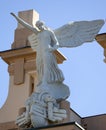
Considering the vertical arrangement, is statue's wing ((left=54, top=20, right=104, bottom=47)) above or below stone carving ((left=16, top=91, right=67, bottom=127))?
above

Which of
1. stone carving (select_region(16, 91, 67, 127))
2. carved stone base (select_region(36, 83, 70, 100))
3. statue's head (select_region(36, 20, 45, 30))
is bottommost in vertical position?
stone carving (select_region(16, 91, 67, 127))

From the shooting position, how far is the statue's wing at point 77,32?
12.4 m

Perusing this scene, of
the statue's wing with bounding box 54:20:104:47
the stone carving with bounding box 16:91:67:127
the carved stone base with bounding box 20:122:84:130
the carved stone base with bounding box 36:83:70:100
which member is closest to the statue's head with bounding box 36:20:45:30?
the statue's wing with bounding box 54:20:104:47

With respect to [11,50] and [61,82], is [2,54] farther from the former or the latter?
[61,82]

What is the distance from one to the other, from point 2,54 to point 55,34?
252 cm

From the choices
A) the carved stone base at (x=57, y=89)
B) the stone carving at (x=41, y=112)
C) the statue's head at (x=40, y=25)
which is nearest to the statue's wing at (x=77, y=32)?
the statue's head at (x=40, y=25)

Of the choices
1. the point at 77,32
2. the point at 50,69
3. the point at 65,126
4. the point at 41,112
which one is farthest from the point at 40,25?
the point at 65,126

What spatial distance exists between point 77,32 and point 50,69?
34.9 inches

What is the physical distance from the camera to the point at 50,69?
12.3 metres

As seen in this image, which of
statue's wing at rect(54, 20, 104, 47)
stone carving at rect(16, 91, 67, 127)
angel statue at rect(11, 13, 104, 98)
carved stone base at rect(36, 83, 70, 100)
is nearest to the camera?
stone carving at rect(16, 91, 67, 127)

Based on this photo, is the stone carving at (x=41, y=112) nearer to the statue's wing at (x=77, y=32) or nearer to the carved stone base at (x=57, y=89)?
the carved stone base at (x=57, y=89)

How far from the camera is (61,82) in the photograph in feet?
40.2

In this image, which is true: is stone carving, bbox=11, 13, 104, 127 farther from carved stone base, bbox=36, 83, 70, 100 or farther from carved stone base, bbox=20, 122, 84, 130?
carved stone base, bbox=20, 122, 84, 130

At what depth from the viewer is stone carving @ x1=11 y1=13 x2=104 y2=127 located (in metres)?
11.6
